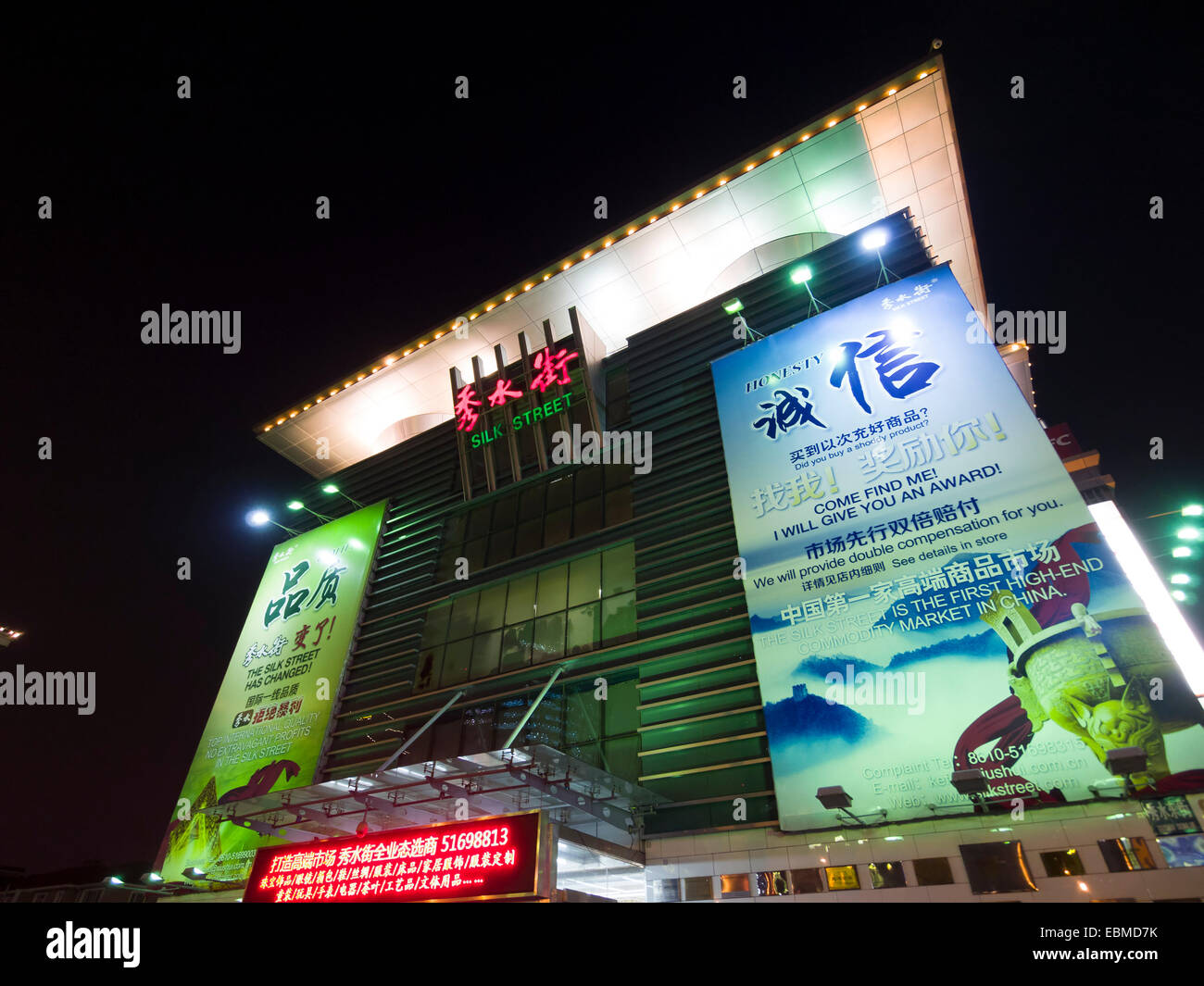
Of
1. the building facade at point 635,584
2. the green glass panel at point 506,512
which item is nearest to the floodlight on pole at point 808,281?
the building facade at point 635,584

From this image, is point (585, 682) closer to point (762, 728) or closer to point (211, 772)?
point (762, 728)

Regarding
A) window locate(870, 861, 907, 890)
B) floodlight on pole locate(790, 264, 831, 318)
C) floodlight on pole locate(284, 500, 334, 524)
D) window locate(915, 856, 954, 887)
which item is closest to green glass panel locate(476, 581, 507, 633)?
floodlight on pole locate(284, 500, 334, 524)

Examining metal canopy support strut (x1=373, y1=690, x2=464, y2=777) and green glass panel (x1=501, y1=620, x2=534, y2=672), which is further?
green glass panel (x1=501, y1=620, x2=534, y2=672)

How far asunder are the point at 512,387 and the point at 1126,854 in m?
18.5

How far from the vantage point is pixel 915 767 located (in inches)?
410

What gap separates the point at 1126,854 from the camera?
8930mm

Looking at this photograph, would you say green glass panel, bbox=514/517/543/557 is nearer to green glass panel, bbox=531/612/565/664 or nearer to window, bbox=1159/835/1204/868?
green glass panel, bbox=531/612/565/664

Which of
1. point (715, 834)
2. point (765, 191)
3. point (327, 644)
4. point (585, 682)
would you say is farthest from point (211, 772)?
point (765, 191)

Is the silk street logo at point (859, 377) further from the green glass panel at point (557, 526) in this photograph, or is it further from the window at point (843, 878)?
the window at point (843, 878)

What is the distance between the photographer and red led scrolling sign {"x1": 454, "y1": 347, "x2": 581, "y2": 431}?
20.8m

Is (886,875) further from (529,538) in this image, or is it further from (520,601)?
(529,538)

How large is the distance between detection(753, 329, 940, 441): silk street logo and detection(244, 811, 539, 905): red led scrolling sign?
1032 cm

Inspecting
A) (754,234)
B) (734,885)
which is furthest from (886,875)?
(754,234)
